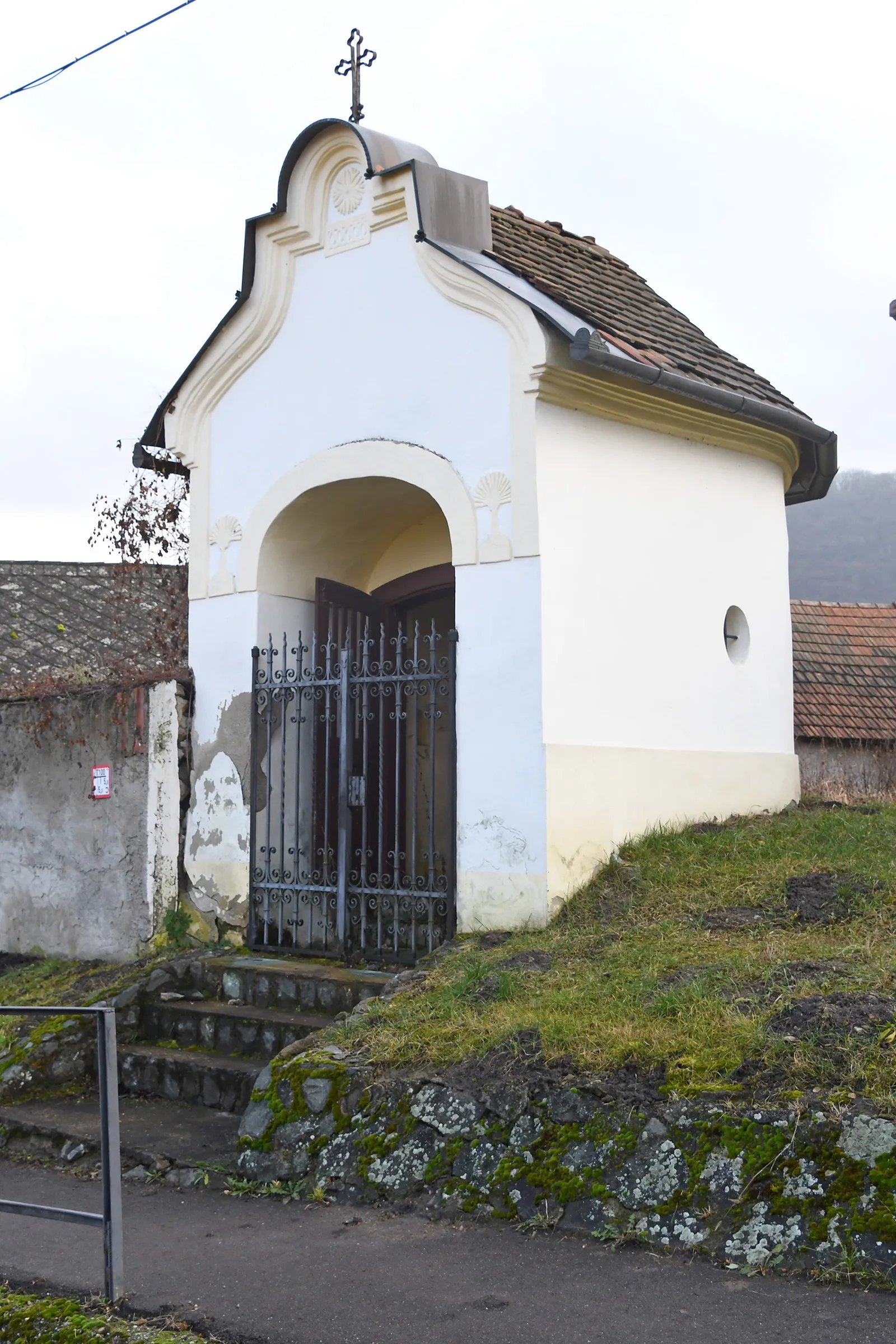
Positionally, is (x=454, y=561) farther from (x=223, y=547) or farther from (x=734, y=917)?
(x=734, y=917)

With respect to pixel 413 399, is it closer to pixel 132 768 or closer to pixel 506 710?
pixel 506 710

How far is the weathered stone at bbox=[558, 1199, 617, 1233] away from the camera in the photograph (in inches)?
188

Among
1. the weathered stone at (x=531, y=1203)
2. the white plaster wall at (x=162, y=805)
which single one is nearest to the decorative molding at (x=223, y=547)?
the white plaster wall at (x=162, y=805)

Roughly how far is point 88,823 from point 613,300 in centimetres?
553

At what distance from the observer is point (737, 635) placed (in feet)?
31.9

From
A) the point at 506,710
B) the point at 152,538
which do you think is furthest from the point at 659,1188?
the point at 152,538

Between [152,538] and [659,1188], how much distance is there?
812cm

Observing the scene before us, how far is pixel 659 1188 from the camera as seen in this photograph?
185 inches

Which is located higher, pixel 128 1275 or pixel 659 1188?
pixel 659 1188

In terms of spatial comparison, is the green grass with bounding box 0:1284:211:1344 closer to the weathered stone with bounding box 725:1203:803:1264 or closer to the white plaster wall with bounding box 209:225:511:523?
the weathered stone with bounding box 725:1203:803:1264

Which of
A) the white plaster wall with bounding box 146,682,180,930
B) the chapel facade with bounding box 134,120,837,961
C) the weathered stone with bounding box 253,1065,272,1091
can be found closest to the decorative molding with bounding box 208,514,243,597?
the chapel facade with bounding box 134,120,837,961

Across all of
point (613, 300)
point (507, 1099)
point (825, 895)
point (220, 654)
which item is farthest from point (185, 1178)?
point (613, 300)

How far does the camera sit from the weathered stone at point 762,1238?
4363 mm

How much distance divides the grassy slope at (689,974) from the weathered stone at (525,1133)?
29 centimetres
